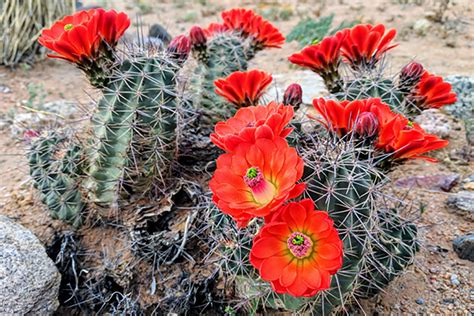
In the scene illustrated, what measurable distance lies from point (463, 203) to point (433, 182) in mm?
328

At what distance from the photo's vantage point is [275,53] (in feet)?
20.2

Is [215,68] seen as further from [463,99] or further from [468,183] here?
[463,99]

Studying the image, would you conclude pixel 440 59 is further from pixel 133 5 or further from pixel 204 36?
pixel 133 5

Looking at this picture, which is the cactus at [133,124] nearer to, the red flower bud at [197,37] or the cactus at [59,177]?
the cactus at [59,177]

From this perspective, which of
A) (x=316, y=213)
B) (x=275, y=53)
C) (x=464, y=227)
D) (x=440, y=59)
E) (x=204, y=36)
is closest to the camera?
(x=316, y=213)

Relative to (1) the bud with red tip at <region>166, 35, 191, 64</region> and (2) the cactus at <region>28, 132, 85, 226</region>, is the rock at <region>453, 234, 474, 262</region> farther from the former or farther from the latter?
(2) the cactus at <region>28, 132, 85, 226</region>

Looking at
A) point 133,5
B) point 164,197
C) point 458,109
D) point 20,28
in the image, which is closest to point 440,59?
point 458,109

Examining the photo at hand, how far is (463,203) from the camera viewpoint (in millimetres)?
2631

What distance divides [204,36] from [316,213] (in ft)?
5.39

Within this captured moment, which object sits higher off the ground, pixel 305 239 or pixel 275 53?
pixel 305 239

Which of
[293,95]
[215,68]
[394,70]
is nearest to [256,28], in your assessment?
[215,68]

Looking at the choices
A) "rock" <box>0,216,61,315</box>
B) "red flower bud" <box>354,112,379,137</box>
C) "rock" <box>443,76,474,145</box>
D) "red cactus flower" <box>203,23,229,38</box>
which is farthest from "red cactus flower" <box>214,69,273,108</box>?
"rock" <box>443,76,474,145</box>

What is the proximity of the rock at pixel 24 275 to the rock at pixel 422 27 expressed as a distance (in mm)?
5283

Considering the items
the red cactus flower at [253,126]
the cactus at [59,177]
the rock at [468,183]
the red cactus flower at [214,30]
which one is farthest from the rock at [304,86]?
the red cactus flower at [253,126]
